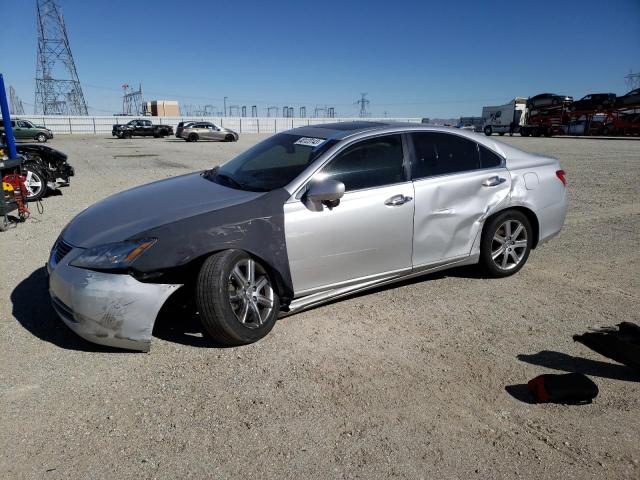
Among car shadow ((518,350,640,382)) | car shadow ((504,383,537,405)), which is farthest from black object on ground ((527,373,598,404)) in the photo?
car shadow ((518,350,640,382))

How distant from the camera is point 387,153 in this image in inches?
162

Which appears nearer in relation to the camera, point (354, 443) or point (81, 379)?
point (354, 443)

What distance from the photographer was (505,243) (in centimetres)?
474

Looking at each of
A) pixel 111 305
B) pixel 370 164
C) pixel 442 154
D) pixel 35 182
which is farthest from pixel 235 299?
pixel 35 182

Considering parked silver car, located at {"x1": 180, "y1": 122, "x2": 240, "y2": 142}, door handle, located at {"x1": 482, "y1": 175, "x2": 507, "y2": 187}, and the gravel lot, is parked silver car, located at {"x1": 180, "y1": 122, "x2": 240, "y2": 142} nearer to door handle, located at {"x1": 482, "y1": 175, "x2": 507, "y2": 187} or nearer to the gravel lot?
the gravel lot

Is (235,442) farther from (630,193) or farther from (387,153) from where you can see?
(630,193)

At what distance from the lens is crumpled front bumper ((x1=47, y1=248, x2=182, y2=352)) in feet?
10.2

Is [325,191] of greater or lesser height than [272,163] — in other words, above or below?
below

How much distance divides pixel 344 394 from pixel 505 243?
2645mm

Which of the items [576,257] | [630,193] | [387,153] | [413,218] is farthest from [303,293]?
[630,193]

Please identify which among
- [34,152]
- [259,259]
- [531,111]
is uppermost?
[531,111]

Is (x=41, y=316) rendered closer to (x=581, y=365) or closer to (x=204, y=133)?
(x=581, y=365)

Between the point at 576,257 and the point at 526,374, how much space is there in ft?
9.88

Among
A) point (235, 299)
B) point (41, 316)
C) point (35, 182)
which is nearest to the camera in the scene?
point (235, 299)
